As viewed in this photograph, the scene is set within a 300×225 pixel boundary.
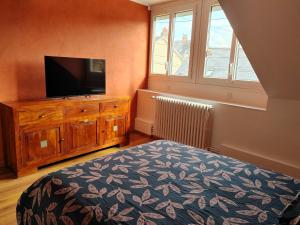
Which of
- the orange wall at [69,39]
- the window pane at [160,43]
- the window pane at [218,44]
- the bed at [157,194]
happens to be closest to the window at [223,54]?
the window pane at [218,44]

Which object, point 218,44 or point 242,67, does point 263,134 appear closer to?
point 242,67

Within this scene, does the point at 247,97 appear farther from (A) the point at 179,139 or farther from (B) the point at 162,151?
(B) the point at 162,151

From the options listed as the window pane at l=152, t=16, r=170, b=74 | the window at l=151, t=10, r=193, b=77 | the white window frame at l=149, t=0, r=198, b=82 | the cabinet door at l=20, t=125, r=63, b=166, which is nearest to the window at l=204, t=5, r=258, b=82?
the white window frame at l=149, t=0, r=198, b=82

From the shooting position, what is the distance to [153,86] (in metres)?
4.48

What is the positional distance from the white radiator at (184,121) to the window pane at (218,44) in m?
0.62

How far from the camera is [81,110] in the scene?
10.1ft

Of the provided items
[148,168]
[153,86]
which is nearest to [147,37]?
[153,86]

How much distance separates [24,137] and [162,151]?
169 cm

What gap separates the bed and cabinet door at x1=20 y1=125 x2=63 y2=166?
127 centimetres

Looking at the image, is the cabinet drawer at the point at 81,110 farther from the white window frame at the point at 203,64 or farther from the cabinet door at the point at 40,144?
the white window frame at the point at 203,64

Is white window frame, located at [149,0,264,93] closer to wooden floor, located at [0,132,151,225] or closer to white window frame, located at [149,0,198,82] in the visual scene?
white window frame, located at [149,0,198,82]

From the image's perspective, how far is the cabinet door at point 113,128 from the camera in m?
3.42

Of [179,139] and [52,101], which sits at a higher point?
[52,101]

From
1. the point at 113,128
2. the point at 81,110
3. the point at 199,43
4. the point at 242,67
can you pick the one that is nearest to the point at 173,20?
the point at 199,43
